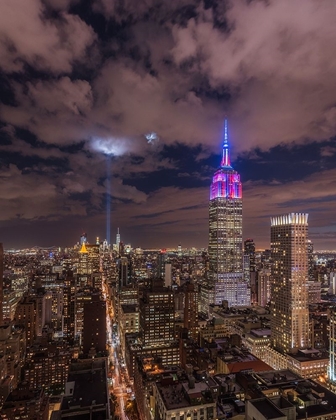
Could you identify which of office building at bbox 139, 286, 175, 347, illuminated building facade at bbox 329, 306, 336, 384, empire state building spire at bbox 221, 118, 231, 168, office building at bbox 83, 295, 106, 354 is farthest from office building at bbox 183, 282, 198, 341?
empire state building spire at bbox 221, 118, 231, 168

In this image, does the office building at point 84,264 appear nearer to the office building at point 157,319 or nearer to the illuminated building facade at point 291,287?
the office building at point 157,319

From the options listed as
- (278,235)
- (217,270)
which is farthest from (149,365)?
(217,270)

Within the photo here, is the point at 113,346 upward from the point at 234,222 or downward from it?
downward

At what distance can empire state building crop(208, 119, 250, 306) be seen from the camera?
287ft

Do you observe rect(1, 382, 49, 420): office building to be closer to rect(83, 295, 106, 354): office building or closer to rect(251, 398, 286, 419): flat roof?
rect(83, 295, 106, 354): office building

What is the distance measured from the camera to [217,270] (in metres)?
88.2

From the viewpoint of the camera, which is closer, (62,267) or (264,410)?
(264,410)

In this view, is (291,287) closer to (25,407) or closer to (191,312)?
(191,312)

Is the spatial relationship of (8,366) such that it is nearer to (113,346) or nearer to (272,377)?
(113,346)

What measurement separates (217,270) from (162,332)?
1442 inches

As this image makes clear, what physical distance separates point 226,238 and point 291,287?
135 feet

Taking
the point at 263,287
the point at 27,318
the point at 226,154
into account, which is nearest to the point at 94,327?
the point at 27,318

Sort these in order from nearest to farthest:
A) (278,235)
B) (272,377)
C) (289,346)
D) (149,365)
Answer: (272,377), (149,365), (289,346), (278,235)

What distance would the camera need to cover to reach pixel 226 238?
91.4 meters
